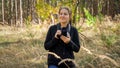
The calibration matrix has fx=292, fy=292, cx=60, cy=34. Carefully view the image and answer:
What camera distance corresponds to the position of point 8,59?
7367 mm

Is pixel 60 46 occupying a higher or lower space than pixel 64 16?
lower

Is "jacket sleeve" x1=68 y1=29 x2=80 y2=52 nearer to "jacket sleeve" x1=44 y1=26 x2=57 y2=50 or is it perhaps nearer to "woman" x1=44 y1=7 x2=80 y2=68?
"woman" x1=44 y1=7 x2=80 y2=68

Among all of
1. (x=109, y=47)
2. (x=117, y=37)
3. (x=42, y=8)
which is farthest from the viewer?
(x=42, y=8)

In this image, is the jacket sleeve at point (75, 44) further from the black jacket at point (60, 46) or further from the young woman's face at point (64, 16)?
the young woman's face at point (64, 16)

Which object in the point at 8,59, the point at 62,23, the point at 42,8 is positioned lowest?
the point at 42,8

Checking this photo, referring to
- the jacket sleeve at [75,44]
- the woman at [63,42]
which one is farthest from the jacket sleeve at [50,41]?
the jacket sleeve at [75,44]

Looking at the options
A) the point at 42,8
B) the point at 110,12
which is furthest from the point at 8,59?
the point at 110,12

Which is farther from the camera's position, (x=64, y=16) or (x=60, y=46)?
(x=60, y=46)

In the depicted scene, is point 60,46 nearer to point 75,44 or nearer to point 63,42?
point 63,42

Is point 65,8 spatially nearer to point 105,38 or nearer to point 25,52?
point 105,38

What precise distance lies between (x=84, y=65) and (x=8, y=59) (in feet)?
7.22

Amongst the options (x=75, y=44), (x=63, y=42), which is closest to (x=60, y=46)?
(x=63, y=42)

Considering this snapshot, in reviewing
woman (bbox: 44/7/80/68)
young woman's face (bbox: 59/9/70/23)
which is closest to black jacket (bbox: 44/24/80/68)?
woman (bbox: 44/7/80/68)

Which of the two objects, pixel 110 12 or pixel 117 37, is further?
pixel 110 12
